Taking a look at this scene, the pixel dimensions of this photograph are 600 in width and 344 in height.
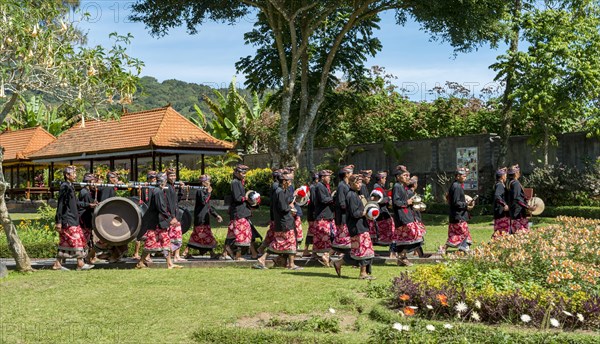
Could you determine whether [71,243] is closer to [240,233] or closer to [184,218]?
[184,218]

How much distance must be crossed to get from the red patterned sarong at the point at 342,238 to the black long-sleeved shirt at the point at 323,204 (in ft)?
3.49

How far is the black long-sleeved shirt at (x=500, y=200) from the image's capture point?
15.2 metres

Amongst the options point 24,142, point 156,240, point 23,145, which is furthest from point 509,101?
point 24,142

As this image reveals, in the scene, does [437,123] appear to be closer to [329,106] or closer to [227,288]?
[329,106]

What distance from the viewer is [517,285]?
8.83 meters

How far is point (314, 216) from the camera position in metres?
14.5

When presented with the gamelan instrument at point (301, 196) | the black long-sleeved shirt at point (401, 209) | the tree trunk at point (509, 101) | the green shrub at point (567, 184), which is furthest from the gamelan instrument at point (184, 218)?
the tree trunk at point (509, 101)

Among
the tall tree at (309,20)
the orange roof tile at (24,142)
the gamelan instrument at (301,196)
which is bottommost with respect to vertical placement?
the gamelan instrument at (301,196)

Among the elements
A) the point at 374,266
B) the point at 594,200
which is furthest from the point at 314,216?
the point at 594,200

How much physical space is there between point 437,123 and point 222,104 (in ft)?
42.0

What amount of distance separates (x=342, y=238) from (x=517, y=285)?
4638mm

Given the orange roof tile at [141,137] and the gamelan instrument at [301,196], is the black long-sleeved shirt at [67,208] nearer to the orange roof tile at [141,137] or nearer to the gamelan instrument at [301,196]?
the gamelan instrument at [301,196]

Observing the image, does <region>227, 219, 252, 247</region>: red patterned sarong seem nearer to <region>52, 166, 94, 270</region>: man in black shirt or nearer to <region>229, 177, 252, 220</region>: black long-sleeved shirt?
<region>229, 177, 252, 220</region>: black long-sleeved shirt

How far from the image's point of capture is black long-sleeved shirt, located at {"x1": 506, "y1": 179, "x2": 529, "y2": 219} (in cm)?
1508
